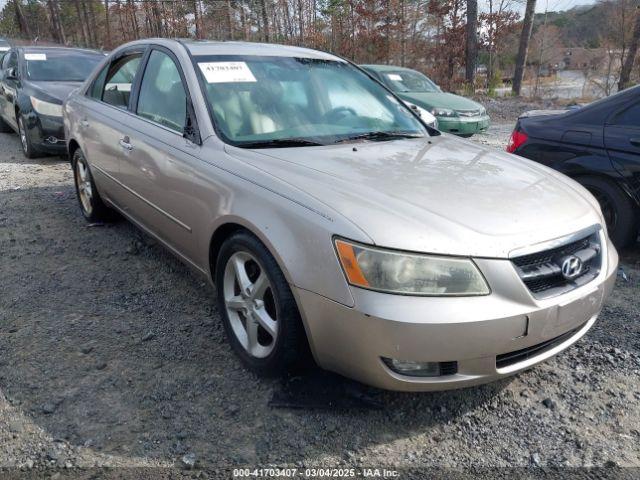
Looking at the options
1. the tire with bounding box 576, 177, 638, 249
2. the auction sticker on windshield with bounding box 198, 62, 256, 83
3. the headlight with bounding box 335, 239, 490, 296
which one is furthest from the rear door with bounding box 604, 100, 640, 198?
the auction sticker on windshield with bounding box 198, 62, 256, 83

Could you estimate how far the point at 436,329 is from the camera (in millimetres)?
2006

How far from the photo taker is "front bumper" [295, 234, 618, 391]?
2016 millimetres

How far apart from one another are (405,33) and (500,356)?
21741mm

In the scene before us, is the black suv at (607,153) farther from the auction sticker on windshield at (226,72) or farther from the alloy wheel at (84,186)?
the alloy wheel at (84,186)

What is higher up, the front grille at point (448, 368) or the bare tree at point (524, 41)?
the bare tree at point (524, 41)

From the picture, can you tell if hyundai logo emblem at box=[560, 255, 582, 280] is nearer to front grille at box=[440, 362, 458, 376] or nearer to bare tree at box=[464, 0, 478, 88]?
front grille at box=[440, 362, 458, 376]

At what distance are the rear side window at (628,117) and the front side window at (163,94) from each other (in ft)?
10.7

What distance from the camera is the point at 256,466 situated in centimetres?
214

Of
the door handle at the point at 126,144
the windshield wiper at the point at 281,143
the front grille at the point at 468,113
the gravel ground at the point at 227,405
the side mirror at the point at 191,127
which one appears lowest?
the gravel ground at the point at 227,405

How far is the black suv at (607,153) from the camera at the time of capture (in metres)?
4.08

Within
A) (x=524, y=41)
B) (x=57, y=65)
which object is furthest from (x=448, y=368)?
(x=524, y=41)

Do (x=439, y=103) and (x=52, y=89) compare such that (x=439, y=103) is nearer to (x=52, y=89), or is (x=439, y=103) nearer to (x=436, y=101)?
(x=436, y=101)

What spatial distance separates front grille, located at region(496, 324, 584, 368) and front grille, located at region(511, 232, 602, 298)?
0.81 ft

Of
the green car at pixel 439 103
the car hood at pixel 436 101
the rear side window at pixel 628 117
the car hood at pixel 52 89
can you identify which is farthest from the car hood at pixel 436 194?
the car hood at pixel 436 101
